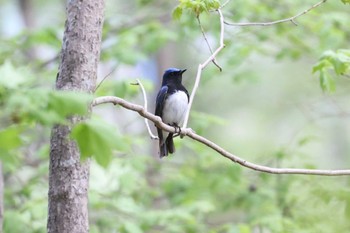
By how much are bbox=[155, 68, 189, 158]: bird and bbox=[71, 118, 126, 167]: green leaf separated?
2.29m

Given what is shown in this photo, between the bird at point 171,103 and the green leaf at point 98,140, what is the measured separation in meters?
2.29

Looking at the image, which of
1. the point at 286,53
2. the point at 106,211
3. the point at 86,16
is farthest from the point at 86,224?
the point at 286,53

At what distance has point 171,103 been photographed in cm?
383

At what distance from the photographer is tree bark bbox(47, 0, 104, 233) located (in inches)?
91.6

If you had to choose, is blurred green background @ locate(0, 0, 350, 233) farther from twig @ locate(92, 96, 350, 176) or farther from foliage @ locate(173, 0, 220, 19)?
foliage @ locate(173, 0, 220, 19)

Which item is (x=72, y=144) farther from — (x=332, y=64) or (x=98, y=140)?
(x=332, y=64)

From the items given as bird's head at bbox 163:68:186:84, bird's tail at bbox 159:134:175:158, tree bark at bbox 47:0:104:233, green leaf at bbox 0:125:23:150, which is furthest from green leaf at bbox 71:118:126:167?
bird's head at bbox 163:68:186:84

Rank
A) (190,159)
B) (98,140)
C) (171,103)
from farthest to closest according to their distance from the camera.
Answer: (190,159) < (171,103) < (98,140)

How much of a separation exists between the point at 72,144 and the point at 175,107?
1.54m

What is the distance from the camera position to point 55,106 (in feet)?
4.67

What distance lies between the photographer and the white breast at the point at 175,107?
3.80m

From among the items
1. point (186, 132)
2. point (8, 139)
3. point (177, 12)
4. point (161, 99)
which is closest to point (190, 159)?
point (161, 99)

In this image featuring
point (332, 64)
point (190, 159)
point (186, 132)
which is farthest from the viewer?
point (190, 159)

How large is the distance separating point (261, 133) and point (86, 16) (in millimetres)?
11033
